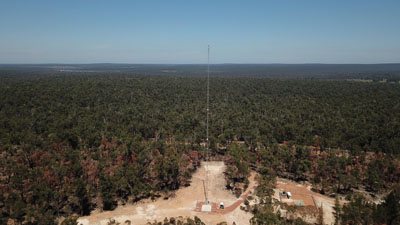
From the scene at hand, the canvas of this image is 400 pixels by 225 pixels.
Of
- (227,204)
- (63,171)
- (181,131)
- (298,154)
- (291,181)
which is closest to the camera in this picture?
(227,204)

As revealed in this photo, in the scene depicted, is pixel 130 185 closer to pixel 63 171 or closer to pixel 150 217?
pixel 150 217

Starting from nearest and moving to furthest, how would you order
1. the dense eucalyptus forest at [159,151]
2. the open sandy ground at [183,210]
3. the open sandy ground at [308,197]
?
the open sandy ground at [183,210] → the open sandy ground at [308,197] → the dense eucalyptus forest at [159,151]

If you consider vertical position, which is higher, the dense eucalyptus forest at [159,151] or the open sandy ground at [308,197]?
the dense eucalyptus forest at [159,151]

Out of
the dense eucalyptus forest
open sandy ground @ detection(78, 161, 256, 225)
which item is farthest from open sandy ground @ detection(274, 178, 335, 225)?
open sandy ground @ detection(78, 161, 256, 225)

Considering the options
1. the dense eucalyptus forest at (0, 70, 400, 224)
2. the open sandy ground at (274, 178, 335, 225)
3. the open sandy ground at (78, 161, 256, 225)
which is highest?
the dense eucalyptus forest at (0, 70, 400, 224)

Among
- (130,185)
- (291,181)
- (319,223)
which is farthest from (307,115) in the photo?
(130,185)

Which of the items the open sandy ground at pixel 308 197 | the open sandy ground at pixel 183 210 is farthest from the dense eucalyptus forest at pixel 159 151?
the open sandy ground at pixel 308 197

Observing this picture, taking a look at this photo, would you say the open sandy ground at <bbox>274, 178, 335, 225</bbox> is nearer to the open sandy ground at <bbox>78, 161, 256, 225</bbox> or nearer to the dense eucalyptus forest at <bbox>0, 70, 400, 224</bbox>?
the dense eucalyptus forest at <bbox>0, 70, 400, 224</bbox>

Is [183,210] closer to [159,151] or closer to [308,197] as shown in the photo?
[159,151]

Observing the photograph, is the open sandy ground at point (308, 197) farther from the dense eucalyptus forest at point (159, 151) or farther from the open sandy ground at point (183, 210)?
the open sandy ground at point (183, 210)
